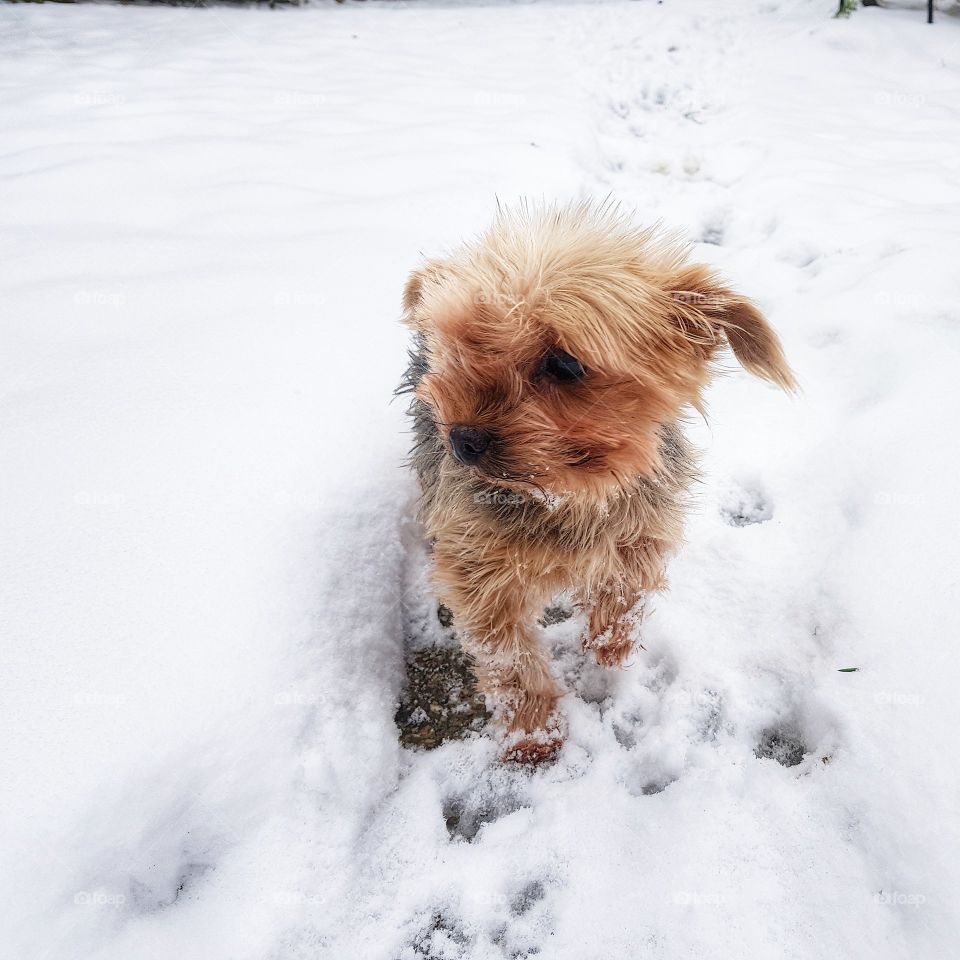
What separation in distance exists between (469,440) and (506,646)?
813 mm

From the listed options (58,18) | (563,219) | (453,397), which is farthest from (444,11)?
(453,397)

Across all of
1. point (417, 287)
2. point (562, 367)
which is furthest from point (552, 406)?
point (417, 287)

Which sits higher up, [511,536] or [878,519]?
[511,536]

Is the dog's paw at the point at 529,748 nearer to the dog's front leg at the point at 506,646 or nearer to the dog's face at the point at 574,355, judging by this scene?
the dog's front leg at the point at 506,646

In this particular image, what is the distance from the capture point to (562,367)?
1.44 metres

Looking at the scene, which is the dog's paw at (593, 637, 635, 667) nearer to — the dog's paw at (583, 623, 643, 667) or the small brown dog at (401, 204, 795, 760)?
the dog's paw at (583, 623, 643, 667)

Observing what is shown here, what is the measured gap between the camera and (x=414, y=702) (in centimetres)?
202

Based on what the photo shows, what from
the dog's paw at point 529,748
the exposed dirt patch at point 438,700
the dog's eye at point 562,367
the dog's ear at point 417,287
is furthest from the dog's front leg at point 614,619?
the dog's ear at point 417,287

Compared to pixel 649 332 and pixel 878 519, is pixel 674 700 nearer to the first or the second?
pixel 878 519

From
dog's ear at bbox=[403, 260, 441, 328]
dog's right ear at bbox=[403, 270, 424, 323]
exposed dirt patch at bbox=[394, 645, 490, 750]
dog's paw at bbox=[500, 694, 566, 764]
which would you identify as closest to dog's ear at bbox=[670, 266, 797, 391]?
dog's ear at bbox=[403, 260, 441, 328]

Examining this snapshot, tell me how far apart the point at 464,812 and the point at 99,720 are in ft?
3.50

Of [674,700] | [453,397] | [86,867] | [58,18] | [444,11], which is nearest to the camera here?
[86,867]

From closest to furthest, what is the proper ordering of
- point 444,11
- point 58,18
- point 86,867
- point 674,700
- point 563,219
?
point 86,867
point 563,219
point 674,700
point 58,18
point 444,11

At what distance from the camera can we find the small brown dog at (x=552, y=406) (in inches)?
55.8
